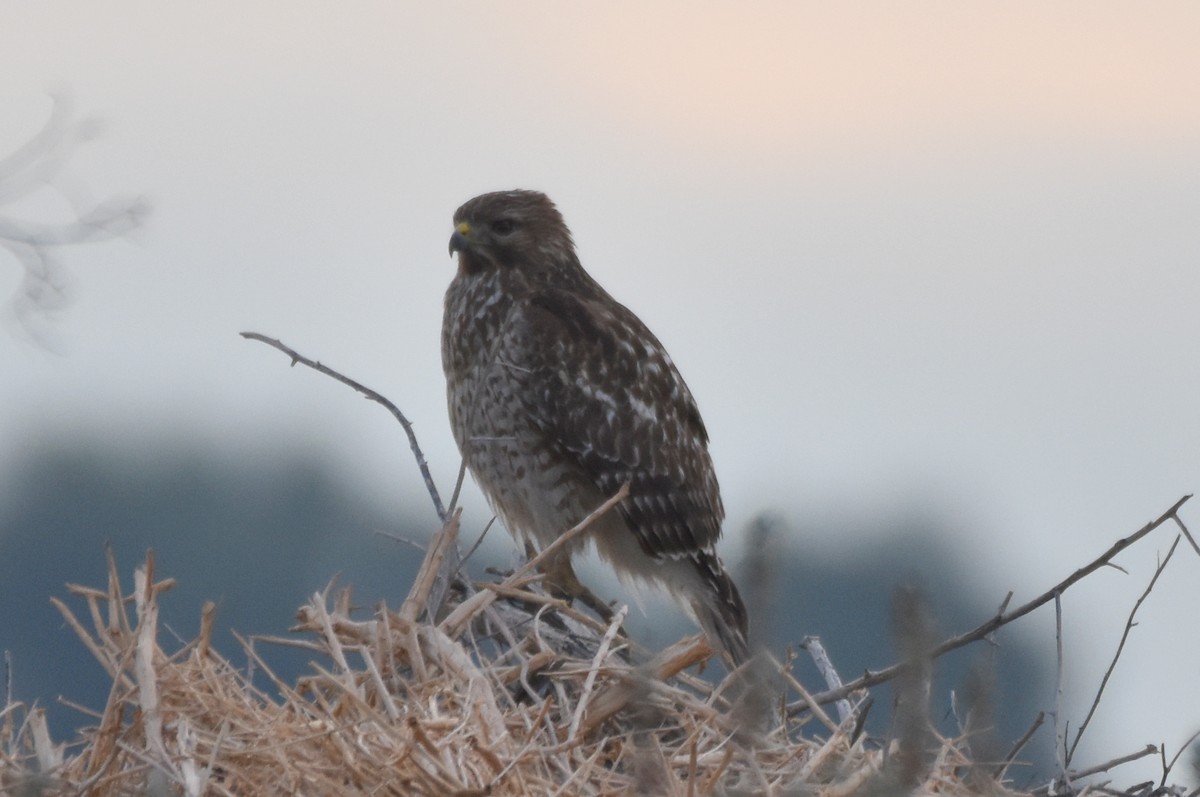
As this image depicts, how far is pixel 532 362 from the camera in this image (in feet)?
20.5

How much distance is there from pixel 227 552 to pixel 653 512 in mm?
22881

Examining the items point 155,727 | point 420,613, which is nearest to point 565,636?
point 420,613

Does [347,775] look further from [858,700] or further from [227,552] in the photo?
[227,552]

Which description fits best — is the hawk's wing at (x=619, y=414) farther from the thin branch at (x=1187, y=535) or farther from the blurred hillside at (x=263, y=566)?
the thin branch at (x=1187, y=535)

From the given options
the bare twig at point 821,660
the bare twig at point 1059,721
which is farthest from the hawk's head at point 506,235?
the bare twig at point 1059,721

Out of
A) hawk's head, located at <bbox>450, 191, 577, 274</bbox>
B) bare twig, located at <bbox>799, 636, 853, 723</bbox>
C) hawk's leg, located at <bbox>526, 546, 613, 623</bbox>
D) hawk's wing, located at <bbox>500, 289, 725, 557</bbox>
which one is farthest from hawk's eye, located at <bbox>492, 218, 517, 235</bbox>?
bare twig, located at <bbox>799, 636, 853, 723</bbox>

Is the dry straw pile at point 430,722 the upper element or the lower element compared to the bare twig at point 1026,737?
upper

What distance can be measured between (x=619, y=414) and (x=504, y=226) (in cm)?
84

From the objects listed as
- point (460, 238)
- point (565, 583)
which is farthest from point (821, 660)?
point (460, 238)

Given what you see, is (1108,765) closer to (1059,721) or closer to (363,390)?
(1059,721)

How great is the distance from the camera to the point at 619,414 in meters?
6.32

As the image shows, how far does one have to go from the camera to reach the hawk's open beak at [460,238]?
6555mm

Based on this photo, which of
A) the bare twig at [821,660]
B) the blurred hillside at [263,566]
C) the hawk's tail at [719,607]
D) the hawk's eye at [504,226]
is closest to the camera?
the blurred hillside at [263,566]

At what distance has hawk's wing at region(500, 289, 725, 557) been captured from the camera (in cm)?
619
